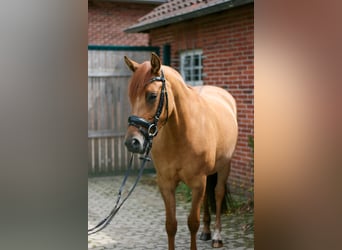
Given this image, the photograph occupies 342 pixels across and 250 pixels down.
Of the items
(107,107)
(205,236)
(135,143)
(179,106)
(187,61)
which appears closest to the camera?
(135,143)

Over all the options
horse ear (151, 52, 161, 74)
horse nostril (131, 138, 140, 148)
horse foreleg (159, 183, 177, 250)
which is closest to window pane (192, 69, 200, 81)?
horse foreleg (159, 183, 177, 250)

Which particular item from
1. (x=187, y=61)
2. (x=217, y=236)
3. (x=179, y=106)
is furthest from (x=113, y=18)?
(x=179, y=106)

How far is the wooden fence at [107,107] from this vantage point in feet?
33.0

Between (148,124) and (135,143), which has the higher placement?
(148,124)

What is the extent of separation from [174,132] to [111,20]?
31.9ft

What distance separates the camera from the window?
366 inches

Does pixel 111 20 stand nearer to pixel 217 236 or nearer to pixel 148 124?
pixel 217 236

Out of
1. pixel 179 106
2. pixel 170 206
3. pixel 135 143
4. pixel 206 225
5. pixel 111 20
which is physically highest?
pixel 111 20

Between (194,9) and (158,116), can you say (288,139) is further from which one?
(194,9)

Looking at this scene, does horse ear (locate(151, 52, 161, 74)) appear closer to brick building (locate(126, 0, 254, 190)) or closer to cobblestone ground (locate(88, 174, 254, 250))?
cobblestone ground (locate(88, 174, 254, 250))

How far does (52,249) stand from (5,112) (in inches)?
22.8

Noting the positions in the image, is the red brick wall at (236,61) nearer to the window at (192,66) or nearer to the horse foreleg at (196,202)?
the window at (192,66)

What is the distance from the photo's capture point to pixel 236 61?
796 cm

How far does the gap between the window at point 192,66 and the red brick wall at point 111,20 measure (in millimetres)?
4290
